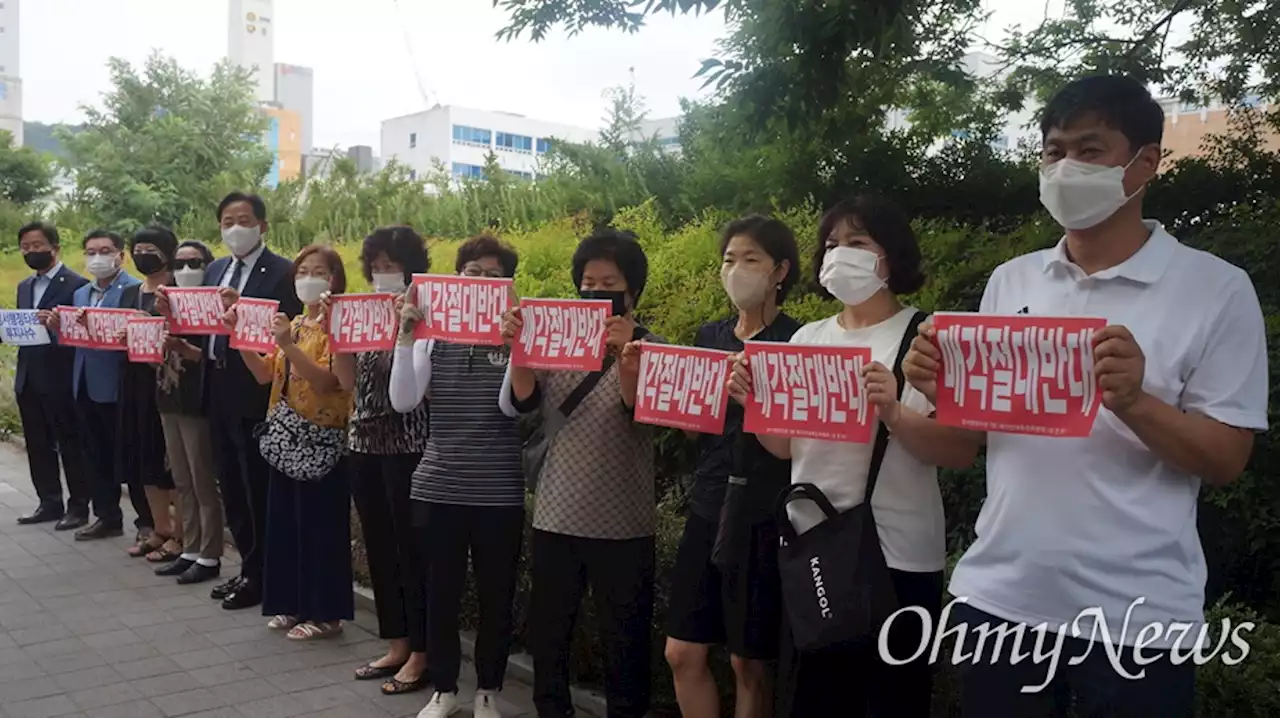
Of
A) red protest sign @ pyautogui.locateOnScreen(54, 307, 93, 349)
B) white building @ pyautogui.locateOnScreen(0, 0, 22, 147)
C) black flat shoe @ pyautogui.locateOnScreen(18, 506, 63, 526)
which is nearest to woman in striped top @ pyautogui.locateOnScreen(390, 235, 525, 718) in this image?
red protest sign @ pyautogui.locateOnScreen(54, 307, 93, 349)

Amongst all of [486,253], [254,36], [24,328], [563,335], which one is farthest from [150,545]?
[254,36]

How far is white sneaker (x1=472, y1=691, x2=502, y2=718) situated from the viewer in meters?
4.22

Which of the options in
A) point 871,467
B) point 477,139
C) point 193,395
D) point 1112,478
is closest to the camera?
point 1112,478

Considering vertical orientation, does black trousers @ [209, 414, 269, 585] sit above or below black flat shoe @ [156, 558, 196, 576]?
above

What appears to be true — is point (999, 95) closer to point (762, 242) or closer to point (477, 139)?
point (762, 242)

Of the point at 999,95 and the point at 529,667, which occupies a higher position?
the point at 999,95

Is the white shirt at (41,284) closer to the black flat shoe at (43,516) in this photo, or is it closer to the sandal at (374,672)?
the black flat shoe at (43,516)

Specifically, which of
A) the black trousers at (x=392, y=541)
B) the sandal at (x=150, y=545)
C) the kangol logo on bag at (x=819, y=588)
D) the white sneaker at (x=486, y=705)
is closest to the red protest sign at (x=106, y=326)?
the sandal at (x=150, y=545)

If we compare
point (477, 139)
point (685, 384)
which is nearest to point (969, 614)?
point (685, 384)

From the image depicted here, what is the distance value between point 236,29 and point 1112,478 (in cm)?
8924

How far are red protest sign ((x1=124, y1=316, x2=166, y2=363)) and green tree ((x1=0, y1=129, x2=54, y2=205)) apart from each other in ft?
85.8

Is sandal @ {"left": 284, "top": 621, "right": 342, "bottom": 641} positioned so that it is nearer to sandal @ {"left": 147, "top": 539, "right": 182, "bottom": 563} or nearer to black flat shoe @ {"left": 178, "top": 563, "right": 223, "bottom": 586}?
black flat shoe @ {"left": 178, "top": 563, "right": 223, "bottom": 586}

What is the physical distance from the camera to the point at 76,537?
750 centimetres

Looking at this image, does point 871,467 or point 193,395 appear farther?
point 193,395
